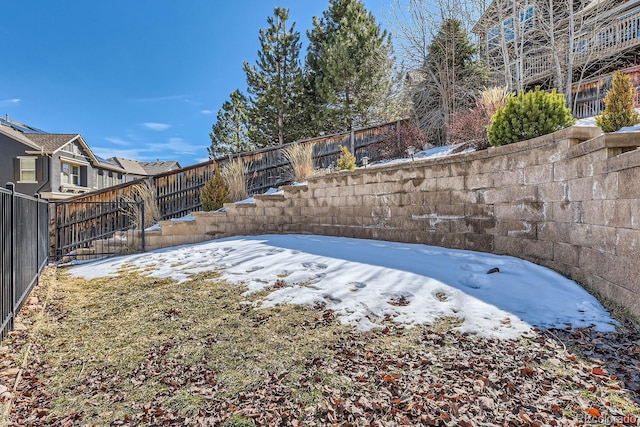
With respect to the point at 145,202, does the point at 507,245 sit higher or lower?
lower

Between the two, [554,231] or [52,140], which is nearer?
[554,231]

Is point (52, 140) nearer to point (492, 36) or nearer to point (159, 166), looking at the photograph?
point (159, 166)

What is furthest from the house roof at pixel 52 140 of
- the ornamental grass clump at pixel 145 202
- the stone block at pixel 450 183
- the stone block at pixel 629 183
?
the stone block at pixel 629 183

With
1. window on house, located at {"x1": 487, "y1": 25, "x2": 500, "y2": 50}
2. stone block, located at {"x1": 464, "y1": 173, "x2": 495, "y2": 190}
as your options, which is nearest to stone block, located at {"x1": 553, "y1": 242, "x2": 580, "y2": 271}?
stone block, located at {"x1": 464, "y1": 173, "x2": 495, "y2": 190}

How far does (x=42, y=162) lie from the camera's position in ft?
57.2

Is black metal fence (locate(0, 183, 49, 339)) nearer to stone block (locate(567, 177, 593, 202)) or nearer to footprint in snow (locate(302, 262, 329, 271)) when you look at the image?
footprint in snow (locate(302, 262, 329, 271))

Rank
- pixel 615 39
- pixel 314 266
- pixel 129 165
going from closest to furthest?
pixel 314 266 < pixel 615 39 < pixel 129 165

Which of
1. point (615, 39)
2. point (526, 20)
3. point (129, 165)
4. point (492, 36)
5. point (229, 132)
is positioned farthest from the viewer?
point (129, 165)

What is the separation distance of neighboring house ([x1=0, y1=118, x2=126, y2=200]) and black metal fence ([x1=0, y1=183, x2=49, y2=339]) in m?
15.3

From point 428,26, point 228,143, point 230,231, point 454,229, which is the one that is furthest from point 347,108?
point 228,143

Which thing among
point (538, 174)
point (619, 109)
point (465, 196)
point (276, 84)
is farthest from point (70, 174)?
point (619, 109)

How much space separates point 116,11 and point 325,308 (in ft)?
41.7

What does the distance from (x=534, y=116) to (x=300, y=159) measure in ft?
17.3

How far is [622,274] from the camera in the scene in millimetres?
2436
